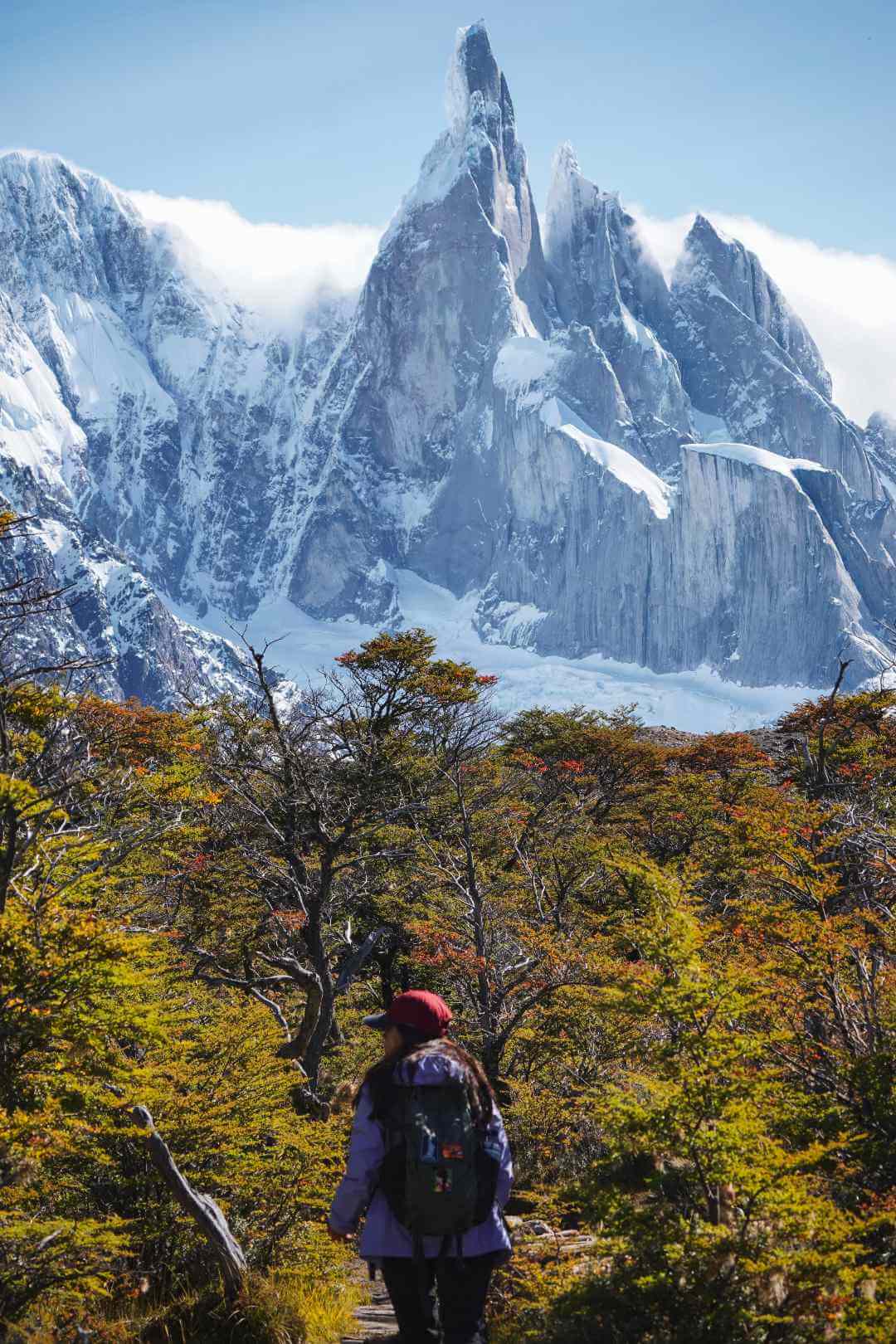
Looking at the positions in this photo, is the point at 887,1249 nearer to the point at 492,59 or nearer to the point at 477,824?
the point at 477,824

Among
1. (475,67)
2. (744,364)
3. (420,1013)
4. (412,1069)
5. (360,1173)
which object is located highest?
(475,67)

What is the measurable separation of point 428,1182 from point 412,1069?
0.43 meters

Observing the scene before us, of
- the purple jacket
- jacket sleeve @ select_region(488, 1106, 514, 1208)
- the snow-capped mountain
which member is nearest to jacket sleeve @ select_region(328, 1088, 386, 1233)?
the purple jacket

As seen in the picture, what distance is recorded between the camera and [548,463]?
15875 cm

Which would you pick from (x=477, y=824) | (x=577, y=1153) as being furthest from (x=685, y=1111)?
(x=477, y=824)

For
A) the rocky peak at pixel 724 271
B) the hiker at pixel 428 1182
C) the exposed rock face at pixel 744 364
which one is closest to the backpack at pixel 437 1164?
the hiker at pixel 428 1182

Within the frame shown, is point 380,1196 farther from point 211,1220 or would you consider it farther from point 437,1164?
point 211,1220

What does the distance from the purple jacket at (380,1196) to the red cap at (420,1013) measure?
164 millimetres

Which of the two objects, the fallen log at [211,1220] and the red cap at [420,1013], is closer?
the red cap at [420,1013]

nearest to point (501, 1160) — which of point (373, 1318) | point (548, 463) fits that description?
point (373, 1318)

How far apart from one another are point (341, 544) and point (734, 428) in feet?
256

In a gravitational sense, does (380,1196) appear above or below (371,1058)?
above

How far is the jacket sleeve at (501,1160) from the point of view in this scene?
4152mm

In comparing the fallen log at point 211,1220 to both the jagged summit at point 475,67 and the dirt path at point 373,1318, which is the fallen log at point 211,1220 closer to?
the dirt path at point 373,1318
